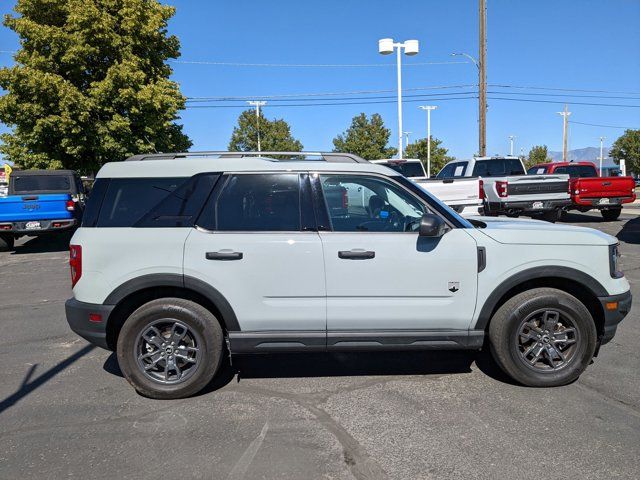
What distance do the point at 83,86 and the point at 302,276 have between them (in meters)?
18.1

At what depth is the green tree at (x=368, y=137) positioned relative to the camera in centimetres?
4197

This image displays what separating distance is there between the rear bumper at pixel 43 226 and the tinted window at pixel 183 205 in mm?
9394

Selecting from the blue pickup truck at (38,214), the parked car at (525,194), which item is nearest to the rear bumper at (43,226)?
the blue pickup truck at (38,214)

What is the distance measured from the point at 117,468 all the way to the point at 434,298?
2.45 metres

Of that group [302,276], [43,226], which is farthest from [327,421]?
[43,226]

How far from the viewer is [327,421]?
11.4 feet

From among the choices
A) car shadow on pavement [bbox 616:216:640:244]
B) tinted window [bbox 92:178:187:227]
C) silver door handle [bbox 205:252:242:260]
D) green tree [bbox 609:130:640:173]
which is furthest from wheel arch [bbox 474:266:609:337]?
green tree [bbox 609:130:640:173]

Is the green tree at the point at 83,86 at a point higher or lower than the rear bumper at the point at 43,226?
higher

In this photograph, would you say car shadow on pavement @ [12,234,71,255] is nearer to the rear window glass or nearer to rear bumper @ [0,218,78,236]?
rear bumper @ [0,218,78,236]

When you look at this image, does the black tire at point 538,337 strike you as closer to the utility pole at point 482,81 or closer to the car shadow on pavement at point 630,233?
the car shadow on pavement at point 630,233

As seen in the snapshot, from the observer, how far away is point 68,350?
16.9ft

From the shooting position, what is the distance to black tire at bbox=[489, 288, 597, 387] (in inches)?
151

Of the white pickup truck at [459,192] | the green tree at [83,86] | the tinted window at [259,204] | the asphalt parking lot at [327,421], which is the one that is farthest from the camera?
the green tree at [83,86]

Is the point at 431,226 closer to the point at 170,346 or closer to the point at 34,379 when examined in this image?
the point at 170,346
